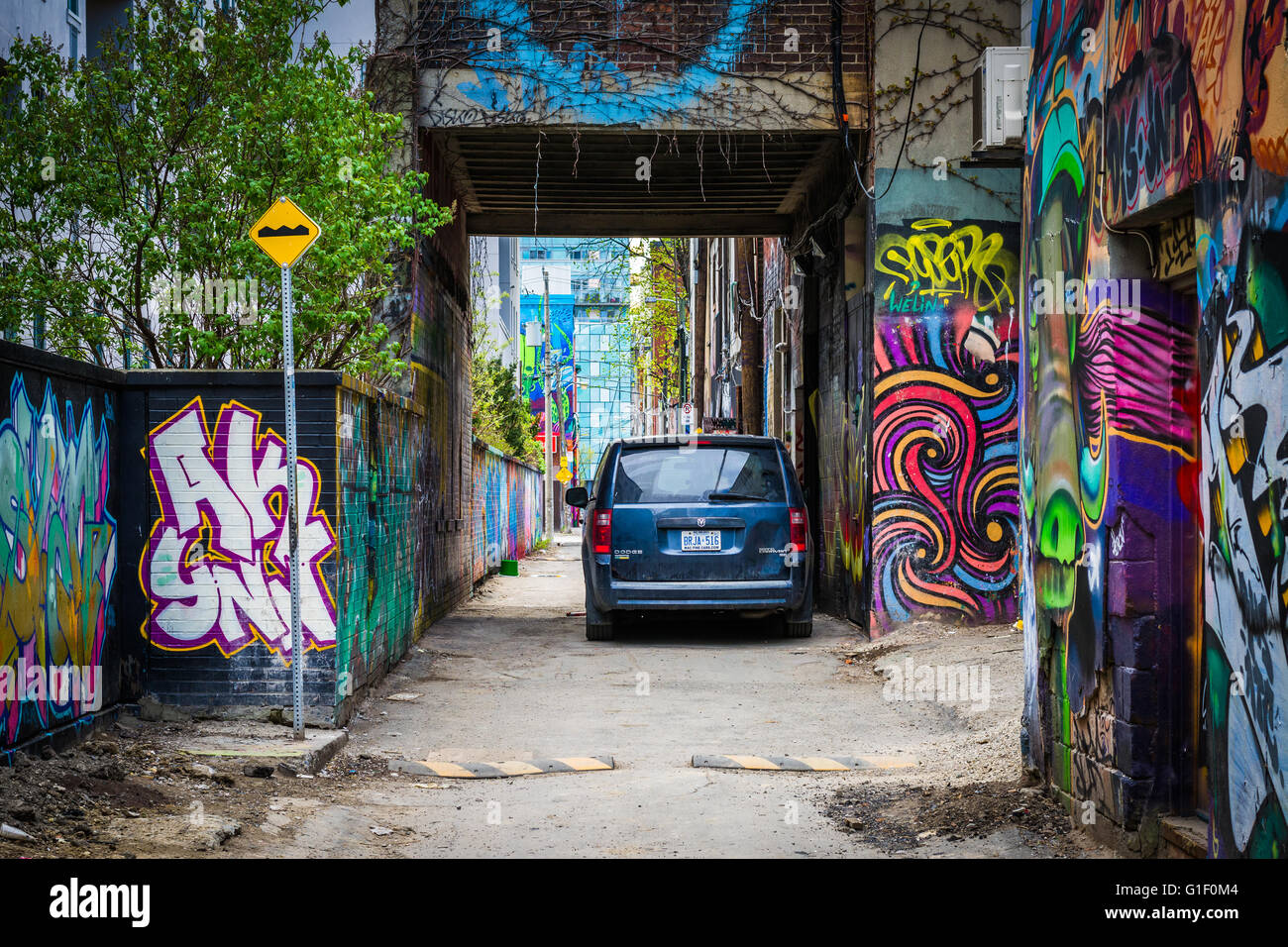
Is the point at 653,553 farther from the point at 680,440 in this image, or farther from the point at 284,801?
the point at 284,801

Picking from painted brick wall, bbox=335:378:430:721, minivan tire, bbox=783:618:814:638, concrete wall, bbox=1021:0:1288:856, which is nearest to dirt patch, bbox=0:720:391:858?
painted brick wall, bbox=335:378:430:721

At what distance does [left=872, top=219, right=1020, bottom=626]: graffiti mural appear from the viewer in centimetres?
1190

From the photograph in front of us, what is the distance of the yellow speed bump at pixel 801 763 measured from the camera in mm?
7094

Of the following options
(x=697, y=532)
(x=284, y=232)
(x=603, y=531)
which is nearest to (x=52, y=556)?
(x=284, y=232)

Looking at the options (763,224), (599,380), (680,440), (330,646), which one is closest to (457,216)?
(763,224)

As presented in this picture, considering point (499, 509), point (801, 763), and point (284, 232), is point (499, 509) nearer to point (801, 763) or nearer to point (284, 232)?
point (284, 232)

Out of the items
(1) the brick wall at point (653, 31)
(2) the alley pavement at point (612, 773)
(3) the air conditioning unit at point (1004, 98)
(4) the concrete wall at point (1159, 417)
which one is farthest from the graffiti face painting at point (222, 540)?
(1) the brick wall at point (653, 31)

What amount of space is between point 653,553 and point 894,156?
4.40 meters

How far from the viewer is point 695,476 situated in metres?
12.1

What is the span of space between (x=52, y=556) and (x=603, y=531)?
6193mm

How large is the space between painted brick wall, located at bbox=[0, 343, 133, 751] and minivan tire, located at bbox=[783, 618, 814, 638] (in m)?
6.64

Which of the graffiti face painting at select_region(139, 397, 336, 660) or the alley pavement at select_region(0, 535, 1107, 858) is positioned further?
the graffiti face painting at select_region(139, 397, 336, 660)

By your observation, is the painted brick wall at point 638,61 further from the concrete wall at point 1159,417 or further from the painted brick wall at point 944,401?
the concrete wall at point 1159,417

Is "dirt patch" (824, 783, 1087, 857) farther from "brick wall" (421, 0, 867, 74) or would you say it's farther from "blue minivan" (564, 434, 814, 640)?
"brick wall" (421, 0, 867, 74)
